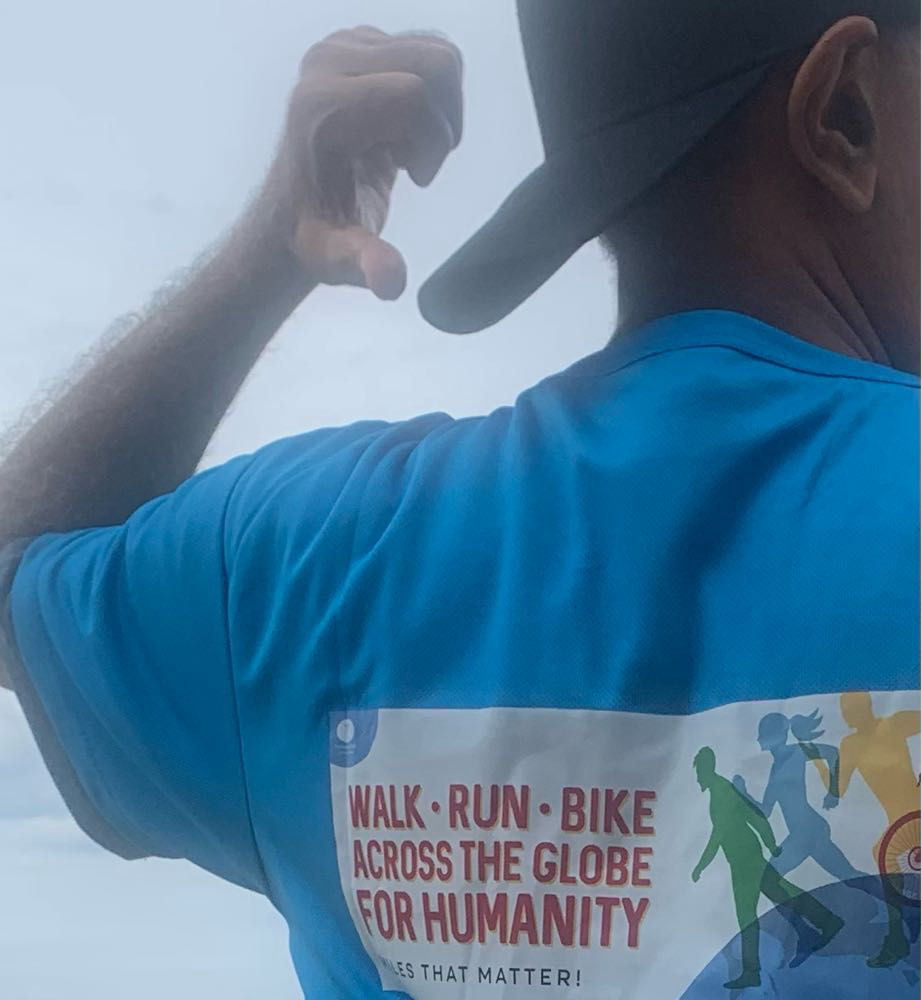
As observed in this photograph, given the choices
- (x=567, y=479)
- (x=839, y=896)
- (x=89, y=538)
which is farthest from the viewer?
(x=89, y=538)

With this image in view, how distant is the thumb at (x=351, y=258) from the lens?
0.91 m

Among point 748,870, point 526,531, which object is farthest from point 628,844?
point 526,531

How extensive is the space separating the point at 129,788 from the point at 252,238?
44 cm

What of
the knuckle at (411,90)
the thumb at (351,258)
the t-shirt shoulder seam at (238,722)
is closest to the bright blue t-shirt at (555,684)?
the t-shirt shoulder seam at (238,722)

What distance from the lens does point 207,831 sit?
2.77 ft

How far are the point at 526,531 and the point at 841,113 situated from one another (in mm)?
368

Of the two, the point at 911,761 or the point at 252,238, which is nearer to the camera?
the point at 911,761

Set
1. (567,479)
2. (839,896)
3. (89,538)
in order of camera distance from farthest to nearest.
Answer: (89,538) → (567,479) → (839,896)

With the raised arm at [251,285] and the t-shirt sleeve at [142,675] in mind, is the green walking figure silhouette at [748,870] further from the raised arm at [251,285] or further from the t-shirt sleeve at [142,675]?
the raised arm at [251,285]

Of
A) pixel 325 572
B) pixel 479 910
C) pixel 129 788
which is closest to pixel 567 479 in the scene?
pixel 325 572

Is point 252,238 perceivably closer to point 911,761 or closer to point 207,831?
point 207,831

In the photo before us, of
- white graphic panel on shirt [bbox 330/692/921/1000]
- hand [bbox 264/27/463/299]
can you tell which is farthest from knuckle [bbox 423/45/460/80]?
white graphic panel on shirt [bbox 330/692/921/1000]

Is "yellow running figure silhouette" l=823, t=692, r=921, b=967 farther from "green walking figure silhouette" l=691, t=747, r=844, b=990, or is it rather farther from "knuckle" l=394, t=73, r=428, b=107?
"knuckle" l=394, t=73, r=428, b=107

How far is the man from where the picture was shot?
729 millimetres
